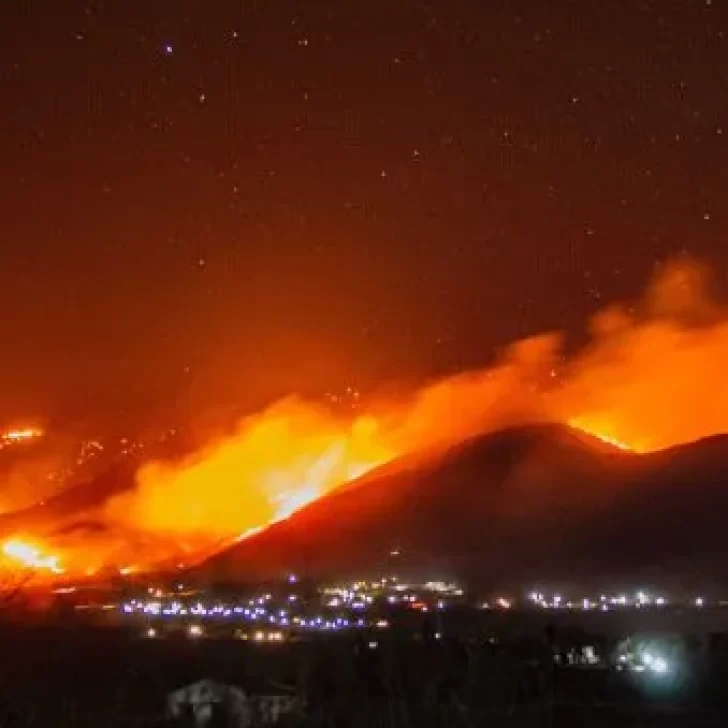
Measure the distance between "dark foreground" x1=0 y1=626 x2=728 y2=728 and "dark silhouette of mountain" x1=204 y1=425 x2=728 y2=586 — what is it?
164 ft

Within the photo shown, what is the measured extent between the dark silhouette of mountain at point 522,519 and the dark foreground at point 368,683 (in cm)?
4994

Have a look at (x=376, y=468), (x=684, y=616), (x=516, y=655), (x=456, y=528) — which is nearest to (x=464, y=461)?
(x=376, y=468)

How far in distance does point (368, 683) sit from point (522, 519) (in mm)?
85567

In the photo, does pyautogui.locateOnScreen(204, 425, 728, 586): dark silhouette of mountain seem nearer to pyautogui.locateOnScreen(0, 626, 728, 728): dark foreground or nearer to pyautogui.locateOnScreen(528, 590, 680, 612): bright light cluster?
pyautogui.locateOnScreen(528, 590, 680, 612): bright light cluster

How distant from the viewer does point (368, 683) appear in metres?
26.3

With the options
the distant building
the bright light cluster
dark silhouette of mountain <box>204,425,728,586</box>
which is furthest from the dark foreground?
dark silhouette of mountain <box>204,425,728,586</box>

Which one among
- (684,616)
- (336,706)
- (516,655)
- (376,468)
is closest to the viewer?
(336,706)

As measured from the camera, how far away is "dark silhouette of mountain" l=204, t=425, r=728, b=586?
92.5 meters

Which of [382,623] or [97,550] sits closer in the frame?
[382,623]

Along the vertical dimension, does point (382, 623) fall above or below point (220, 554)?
below

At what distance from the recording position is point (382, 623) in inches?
2133

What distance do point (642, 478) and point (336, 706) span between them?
9707 cm

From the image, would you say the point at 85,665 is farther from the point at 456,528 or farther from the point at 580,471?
Answer: the point at 580,471

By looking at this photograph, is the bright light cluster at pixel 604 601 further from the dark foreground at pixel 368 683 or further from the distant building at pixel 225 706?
the distant building at pixel 225 706
